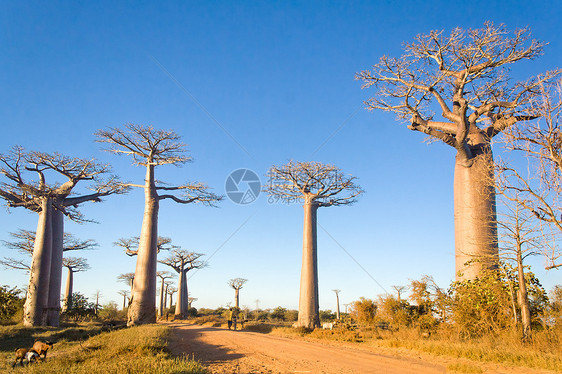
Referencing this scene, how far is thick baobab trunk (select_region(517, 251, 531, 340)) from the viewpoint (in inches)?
316

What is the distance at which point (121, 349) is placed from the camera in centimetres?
785

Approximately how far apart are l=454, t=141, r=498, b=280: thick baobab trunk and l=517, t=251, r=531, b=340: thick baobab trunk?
1202mm

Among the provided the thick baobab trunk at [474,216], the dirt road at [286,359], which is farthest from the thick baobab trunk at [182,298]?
the thick baobab trunk at [474,216]

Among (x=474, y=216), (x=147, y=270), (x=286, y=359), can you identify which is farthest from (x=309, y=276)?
(x=286, y=359)

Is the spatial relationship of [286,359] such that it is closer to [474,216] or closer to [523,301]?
[523,301]

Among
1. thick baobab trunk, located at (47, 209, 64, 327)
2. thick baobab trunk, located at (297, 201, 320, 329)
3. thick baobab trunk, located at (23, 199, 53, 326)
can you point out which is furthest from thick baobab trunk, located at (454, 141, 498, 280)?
thick baobab trunk, located at (47, 209, 64, 327)

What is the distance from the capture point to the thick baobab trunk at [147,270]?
16125 mm

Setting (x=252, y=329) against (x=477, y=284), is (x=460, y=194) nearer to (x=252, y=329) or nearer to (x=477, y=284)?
(x=477, y=284)

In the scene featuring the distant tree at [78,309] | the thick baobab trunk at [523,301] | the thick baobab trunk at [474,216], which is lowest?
the distant tree at [78,309]

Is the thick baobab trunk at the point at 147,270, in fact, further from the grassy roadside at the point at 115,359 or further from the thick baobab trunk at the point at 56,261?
the thick baobab trunk at the point at 56,261

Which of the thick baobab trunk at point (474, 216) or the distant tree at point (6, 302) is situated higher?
the thick baobab trunk at point (474, 216)

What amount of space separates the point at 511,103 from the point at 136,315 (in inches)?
589

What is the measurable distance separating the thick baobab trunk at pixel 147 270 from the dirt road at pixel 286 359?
6177mm

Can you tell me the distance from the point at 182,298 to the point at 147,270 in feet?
56.1
